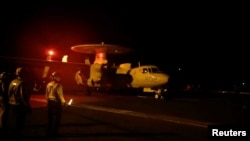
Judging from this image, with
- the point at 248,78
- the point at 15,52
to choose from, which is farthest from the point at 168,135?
the point at 15,52

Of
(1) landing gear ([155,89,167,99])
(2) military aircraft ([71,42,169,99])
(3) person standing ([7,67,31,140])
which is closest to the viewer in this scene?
(3) person standing ([7,67,31,140])

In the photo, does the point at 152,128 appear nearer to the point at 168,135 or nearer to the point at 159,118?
the point at 168,135

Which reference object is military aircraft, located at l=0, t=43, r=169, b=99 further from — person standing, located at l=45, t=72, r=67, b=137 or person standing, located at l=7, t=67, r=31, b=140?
person standing, located at l=7, t=67, r=31, b=140

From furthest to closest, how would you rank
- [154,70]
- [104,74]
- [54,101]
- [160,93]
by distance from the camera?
1. [104,74]
2. [154,70]
3. [160,93]
4. [54,101]

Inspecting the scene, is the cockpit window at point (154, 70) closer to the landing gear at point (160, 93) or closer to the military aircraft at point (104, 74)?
the military aircraft at point (104, 74)

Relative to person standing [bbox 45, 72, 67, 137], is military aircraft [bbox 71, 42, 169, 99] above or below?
above

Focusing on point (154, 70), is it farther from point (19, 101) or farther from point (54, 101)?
point (19, 101)

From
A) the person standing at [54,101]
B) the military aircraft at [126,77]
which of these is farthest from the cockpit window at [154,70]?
the person standing at [54,101]

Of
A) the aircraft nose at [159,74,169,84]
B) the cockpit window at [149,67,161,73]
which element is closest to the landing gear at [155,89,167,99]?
the aircraft nose at [159,74,169,84]

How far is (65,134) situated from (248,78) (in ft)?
171

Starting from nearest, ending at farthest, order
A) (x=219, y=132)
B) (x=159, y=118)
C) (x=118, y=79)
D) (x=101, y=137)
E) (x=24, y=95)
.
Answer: (x=219, y=132), (x=24, y=95), (x=101, y=137), (x=159, y=118), (x=118, y=79)

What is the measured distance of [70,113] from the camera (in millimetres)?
15609

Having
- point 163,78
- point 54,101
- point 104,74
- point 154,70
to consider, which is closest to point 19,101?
point 54,101

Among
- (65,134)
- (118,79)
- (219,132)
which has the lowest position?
(65,134)
